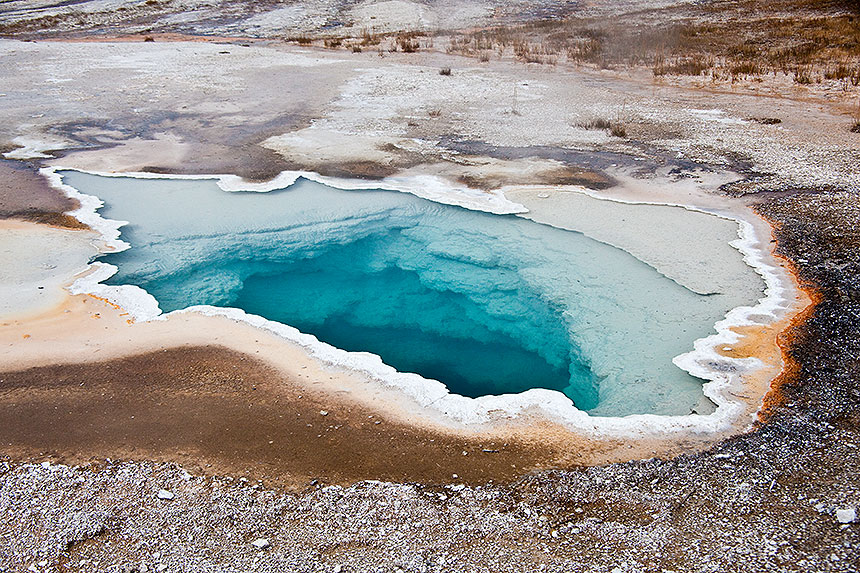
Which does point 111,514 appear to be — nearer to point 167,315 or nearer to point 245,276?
point 167,315

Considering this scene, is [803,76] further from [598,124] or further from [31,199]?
[31,199]

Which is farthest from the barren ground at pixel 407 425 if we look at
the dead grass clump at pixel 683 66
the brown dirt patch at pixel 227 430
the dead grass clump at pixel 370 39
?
the dead grass clump at pixel 370 39

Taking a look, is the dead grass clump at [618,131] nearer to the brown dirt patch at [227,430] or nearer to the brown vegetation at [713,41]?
the brown vegetation at [713,41]

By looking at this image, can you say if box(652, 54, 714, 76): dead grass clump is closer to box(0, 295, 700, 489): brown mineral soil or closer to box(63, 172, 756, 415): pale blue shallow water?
box(63, 172, 756, 415): pale blue shallow water

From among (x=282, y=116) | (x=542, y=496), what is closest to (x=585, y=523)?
(x=542, y=496)

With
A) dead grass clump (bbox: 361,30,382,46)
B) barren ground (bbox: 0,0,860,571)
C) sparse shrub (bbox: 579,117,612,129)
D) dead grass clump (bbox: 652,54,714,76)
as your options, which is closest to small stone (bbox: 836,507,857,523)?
barren ground (bbox: 0,0,860,571)

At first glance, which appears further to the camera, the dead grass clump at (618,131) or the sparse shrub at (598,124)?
the sparse shrub at (598,124)

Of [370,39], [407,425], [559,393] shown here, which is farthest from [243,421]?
[370,39]

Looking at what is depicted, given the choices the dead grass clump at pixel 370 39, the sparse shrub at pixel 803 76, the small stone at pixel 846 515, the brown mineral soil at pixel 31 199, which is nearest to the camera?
the small stone at pixel 846 515
